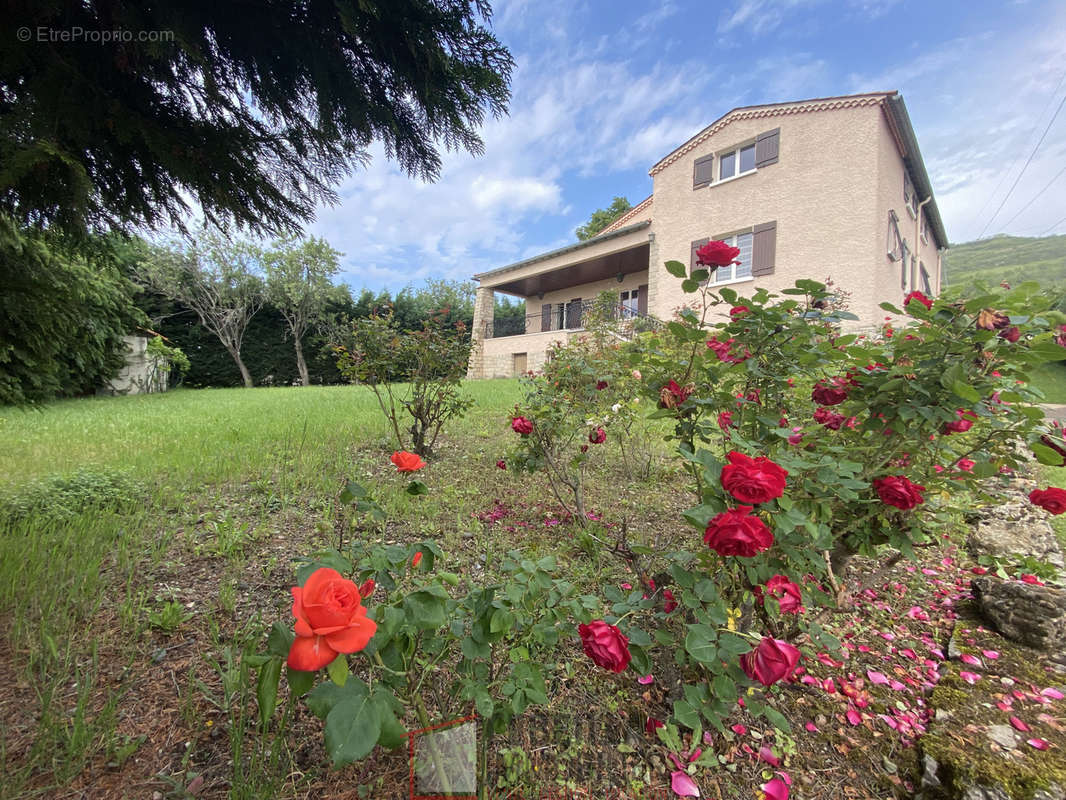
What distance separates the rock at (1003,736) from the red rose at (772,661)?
2.73 ft

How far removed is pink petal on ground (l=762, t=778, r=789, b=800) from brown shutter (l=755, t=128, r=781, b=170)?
11.3 meters

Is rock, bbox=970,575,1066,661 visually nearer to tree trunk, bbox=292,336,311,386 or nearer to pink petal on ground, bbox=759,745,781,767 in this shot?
pink petal on ground, bbox=759,745,781,767

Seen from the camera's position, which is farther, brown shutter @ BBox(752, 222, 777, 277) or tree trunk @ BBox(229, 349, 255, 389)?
tree trunk @ BBox(229, 349, 255, 389)

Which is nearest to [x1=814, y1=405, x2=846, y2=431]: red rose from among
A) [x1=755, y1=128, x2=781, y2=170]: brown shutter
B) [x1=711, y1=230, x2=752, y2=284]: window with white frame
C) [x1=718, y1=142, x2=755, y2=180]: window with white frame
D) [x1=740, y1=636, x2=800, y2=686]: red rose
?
[x1=740, y1=636, x2=800, y2=686]: red rose

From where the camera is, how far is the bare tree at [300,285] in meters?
16.0

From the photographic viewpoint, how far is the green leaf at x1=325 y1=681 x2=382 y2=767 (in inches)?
22.7

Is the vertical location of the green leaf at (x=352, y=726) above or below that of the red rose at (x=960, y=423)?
below

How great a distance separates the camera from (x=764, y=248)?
9141mm

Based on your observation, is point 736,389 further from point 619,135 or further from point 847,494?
point 619,135

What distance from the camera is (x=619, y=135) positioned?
7.79m

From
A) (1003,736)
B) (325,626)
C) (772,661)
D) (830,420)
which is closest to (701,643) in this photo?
(772,661)

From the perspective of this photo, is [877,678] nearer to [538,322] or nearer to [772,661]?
[772,661]

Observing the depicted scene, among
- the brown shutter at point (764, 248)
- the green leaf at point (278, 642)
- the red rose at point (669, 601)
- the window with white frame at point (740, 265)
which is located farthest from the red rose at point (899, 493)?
the brown shutter at point (764, 248)

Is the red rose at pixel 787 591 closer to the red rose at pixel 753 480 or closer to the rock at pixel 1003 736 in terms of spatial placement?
the red rose at pixel 753 480
